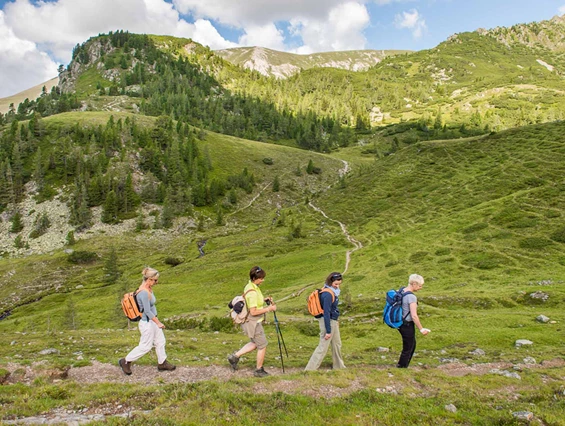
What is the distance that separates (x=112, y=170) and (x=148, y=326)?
434 feet

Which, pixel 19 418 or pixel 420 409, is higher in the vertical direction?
pixel 19 418

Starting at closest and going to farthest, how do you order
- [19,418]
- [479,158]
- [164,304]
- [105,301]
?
1. [19,418]
2. [164,304]
3. [105,301]
4. [479,158]

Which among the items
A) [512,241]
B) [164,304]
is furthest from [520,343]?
[164,304]

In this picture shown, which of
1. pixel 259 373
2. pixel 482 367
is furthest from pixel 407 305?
pixel 259 373

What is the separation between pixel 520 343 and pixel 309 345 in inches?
476

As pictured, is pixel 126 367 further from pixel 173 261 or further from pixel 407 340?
pixel 173 261

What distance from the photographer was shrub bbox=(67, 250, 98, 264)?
84.7 metres

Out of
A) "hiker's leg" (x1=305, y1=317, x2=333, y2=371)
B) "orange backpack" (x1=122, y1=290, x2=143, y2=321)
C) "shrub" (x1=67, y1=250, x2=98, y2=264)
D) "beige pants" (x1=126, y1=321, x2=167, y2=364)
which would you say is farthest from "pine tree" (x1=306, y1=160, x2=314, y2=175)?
"orange backpack" (x1=122, y1=290, x2=143, y2=321)

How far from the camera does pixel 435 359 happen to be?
16844 millimetres

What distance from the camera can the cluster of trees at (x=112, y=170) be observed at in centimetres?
11581

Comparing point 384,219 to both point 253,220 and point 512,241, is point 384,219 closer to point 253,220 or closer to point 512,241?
point 512,241

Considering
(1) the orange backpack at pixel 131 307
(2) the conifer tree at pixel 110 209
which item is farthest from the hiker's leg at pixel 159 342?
(2) the conifer tree at pixel 110 209

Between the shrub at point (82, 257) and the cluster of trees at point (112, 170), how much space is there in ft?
76.1

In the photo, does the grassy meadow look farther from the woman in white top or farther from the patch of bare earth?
the woman in white top
